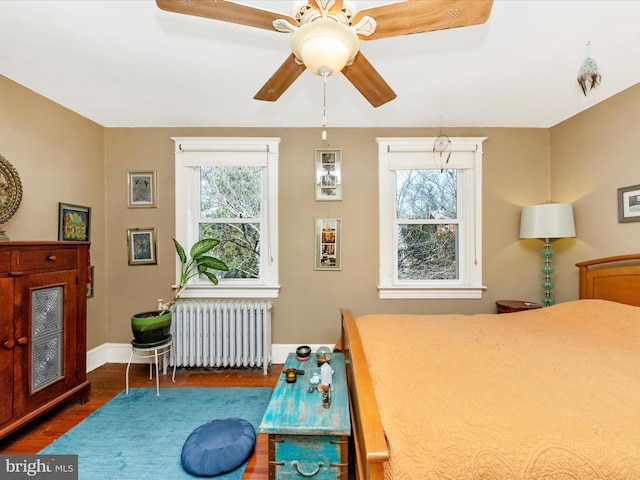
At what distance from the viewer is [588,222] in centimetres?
250

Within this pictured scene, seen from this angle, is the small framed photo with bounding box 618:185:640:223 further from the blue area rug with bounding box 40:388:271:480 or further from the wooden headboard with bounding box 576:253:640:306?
the blue area rug with bounding box 40:388:271:480

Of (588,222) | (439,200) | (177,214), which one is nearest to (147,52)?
(177,214)

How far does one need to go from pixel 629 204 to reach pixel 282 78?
2.79 metres

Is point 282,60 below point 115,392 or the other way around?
the other way around

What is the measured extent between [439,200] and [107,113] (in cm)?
348

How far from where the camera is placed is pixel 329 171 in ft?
9.59

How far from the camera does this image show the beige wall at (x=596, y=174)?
7.16 ft

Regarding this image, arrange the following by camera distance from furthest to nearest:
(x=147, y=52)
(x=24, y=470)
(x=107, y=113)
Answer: (x=107, y=113), (x=147, y=52), (x=24, y=470)

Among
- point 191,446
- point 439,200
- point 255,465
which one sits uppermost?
point 439,200

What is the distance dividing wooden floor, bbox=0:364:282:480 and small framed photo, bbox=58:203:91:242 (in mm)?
1359

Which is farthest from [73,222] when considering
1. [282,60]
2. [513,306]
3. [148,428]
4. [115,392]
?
[513,306]

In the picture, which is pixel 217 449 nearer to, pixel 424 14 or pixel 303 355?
pixel 303 355

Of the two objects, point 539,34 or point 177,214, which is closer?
point 539,34

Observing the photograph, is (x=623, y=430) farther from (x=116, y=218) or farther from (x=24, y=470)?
(x=116, y=218)
